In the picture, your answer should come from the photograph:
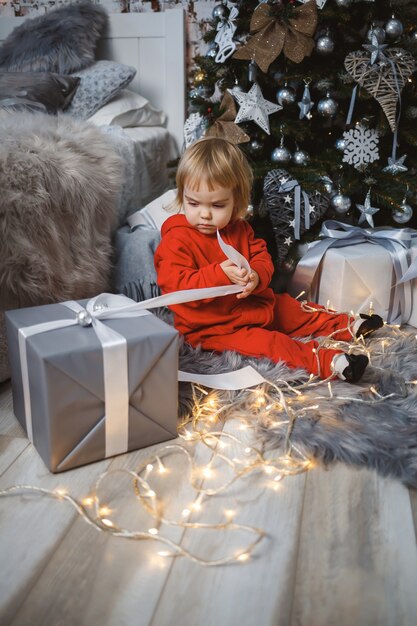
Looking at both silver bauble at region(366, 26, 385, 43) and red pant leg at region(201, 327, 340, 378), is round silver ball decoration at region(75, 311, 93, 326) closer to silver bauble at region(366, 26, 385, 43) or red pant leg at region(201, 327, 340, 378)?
red pant leg at region(201, 327, 340, 378)

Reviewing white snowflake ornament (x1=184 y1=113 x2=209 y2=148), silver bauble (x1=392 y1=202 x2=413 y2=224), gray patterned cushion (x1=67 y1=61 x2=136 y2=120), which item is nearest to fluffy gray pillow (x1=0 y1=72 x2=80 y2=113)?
gray patterned cushion (x1=67 y1=61 x2=136 y2=120)

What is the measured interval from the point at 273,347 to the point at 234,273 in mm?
235

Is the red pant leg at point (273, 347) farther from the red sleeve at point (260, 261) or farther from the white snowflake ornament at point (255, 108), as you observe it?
the white snowflake ornament at point (255, 108)

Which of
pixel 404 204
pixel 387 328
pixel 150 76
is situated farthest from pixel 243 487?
pixel 150 76

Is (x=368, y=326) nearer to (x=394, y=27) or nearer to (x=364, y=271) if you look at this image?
(x=364, y=271)

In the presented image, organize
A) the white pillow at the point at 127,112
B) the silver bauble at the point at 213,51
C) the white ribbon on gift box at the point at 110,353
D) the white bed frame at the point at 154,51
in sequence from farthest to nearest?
the white bed frame at the point at 154,51 < the white pillow at the point at 127,112 < the silver bauble at the point at 213,51 < the white ribbon on gift box at the point at 110,353

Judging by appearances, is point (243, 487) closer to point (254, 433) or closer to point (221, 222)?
point (254, 433)

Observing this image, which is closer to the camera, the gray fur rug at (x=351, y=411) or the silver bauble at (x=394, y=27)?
the gray fur rug at (x=351, y=411)

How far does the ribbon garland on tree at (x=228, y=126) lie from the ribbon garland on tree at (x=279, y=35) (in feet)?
0.50

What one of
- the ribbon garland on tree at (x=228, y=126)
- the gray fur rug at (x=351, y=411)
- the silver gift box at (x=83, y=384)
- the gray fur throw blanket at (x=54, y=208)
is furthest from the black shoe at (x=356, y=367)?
the ribbon garland on tree at (x=228, y=126)

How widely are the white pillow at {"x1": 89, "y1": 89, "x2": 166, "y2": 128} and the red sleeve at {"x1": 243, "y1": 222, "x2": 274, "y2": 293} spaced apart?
3.19ft

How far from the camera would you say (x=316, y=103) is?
1.75 m

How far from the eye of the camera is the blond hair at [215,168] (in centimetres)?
133

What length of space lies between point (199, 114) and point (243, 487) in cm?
140
